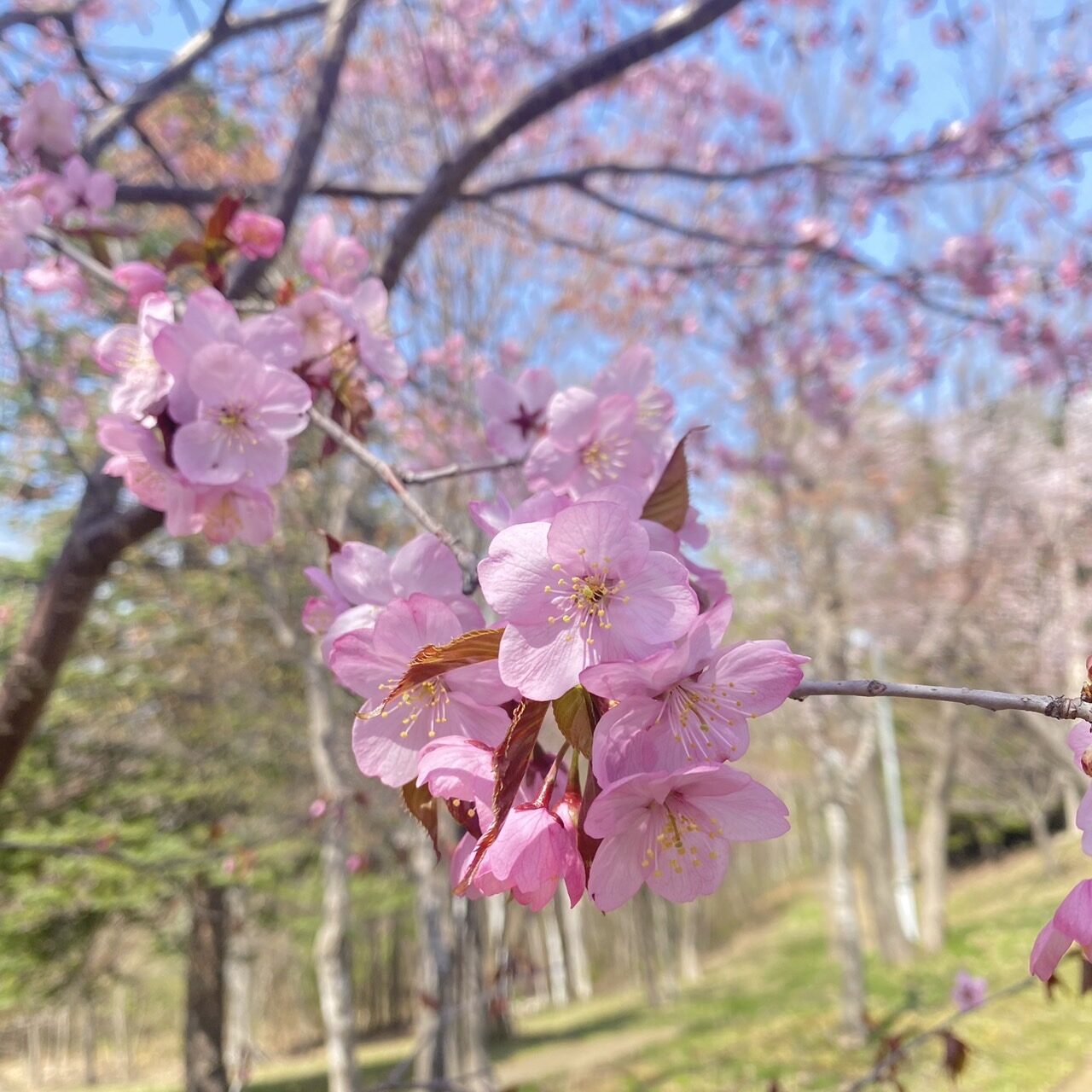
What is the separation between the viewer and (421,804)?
2.15ft

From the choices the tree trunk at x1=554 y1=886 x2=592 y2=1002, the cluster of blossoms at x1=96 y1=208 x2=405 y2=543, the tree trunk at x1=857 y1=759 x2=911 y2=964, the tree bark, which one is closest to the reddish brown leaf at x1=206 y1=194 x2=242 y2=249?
the cluster of blossoms at x1=96 y1=208 x2=405 y2=543

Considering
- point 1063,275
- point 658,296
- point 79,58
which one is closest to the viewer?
point 79,58

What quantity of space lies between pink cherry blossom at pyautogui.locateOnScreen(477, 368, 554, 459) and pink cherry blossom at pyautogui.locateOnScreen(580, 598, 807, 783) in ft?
1.80

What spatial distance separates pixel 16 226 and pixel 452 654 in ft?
3.33

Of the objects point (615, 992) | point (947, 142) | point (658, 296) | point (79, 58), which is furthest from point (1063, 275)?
point (615, 992)

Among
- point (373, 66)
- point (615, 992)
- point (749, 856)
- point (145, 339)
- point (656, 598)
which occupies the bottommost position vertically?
point (615, 992)

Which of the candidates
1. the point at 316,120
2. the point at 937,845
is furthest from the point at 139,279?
the point at 937,845

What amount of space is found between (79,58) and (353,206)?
340 cm

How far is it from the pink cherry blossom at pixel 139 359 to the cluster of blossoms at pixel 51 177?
1.14 ft

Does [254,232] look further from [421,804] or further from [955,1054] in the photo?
[955,1054]

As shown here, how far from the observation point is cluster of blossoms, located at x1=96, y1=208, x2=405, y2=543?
0.84 m

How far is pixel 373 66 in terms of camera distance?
550 cm

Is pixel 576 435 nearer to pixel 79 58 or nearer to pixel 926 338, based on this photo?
pixel 79 58

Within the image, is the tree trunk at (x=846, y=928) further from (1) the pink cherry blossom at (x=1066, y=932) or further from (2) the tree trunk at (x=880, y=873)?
(1) the pink cherry blossom at (x=1066, y=932)
